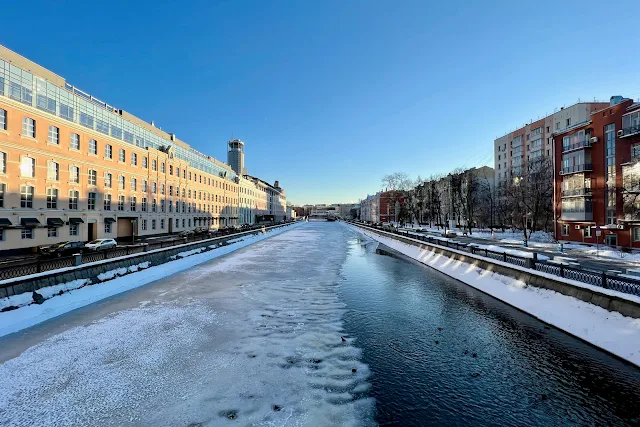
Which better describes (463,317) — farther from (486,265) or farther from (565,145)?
(565,145)

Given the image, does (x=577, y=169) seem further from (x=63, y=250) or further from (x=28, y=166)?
(x=28, y=166)

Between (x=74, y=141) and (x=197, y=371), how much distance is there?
1460 inches

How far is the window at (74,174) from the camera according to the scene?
33.0 meters

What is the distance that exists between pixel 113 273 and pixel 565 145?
176ft

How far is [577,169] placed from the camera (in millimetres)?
38469

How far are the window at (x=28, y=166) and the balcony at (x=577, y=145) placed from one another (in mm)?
61283

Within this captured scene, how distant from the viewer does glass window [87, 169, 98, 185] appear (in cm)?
3584

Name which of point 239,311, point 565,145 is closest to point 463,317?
point 239,311

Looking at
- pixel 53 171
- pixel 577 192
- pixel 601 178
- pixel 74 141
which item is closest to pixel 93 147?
pixel 74 141

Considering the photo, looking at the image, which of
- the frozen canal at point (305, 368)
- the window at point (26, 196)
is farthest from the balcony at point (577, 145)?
the window at point (26, 196)

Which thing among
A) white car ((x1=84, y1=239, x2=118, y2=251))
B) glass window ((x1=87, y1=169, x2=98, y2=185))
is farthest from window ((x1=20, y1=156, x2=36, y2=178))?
white car ((x1=84, y1=239, x2=118, y2=251))

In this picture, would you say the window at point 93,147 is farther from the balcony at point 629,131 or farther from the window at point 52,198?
the balcony at point 629,131

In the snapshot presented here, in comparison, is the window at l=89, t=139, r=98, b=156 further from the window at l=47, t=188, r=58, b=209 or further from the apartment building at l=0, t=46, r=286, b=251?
the window at l=47, t=188, r=58, b=209

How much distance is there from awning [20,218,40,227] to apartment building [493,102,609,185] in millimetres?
72311
